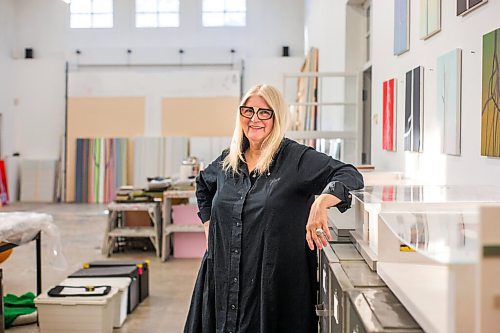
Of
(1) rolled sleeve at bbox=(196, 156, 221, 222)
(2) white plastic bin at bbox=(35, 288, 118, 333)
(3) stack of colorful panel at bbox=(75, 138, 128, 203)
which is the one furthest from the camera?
(3) stack of colorful panel at bbox=(75, 138, 128, 203)

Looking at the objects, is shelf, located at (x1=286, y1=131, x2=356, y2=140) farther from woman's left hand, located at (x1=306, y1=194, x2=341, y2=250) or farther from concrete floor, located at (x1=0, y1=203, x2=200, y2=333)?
woman's left hand, located at (x1=306, y1=194, x2=341, y2=250)

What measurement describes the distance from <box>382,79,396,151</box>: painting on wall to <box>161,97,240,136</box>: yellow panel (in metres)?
8.22

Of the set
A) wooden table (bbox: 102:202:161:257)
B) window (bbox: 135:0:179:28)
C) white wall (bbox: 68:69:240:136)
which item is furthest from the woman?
window (bbox: 135:0:179:28)

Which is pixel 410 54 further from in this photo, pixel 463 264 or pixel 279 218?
pixel 463 264

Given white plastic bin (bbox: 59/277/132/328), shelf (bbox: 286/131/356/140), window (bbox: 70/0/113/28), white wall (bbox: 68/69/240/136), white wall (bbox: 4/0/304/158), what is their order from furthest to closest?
1. window (bbox: 70/0/113/28)
2. white wall (bbox: 4/0/304/158)
3. white wall (bbox: 68/69/240/136)
4. shelf (bbox: 286/131/356/140)
5. white plastic bin (bbox: 59/277/132/328)

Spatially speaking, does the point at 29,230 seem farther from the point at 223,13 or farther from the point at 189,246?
the point at 223,13

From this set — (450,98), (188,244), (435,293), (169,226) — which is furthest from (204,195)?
(188,244)

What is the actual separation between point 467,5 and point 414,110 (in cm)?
106

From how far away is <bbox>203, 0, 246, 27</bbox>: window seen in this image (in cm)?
1335

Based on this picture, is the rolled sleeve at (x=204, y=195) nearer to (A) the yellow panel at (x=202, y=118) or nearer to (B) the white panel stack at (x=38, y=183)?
(A) the yellow panel at (x=202, y=118)

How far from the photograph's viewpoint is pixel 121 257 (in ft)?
23.4

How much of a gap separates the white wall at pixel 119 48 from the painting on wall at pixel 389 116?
28.6 ft

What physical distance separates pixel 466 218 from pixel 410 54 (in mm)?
2487

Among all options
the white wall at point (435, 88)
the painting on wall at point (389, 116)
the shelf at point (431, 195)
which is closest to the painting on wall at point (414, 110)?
the white wall at point (435, 88)
